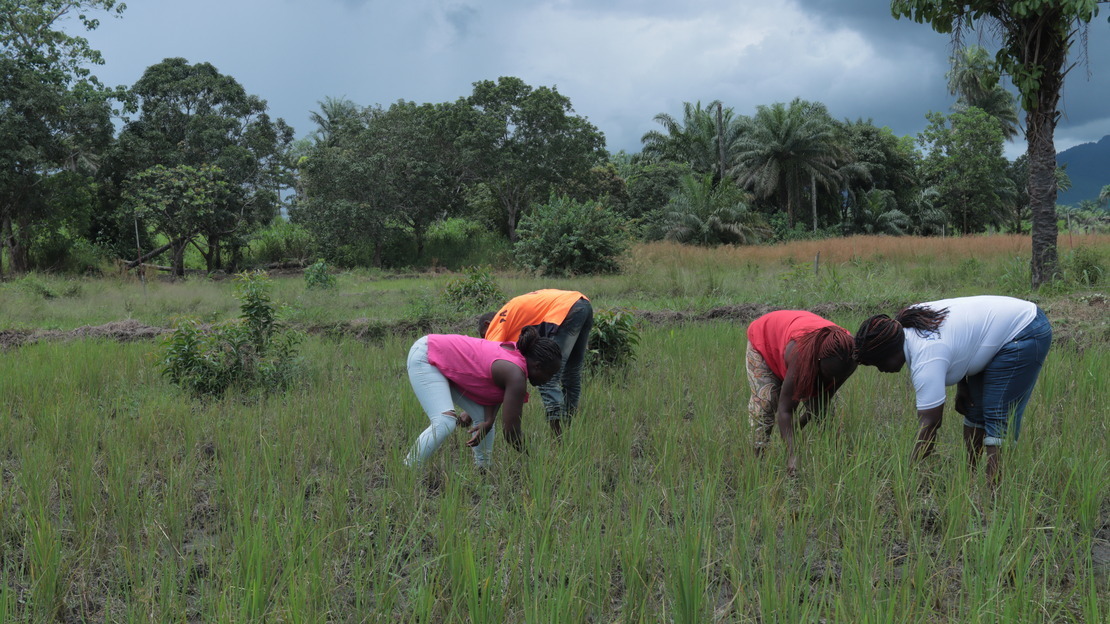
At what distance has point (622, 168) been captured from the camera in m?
55.8

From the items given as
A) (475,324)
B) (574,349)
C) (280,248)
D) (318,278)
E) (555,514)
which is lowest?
(555,514)

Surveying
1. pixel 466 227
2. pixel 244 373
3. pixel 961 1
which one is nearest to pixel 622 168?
pixel 466 227

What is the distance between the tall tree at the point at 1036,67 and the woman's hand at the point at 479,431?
10702 mm

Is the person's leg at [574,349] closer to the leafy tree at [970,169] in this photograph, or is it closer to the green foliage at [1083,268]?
the green foliage at [1083,268]

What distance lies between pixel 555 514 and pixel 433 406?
3.64 feet

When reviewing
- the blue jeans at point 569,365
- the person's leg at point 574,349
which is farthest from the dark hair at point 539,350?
the person's leg at point 574,349

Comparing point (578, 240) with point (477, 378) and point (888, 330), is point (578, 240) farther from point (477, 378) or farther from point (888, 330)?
point (888, 330)

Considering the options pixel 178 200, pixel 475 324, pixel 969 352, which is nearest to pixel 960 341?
pixel 969 352

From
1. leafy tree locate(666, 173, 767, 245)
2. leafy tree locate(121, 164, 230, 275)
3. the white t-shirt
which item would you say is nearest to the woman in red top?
the white t-shirt

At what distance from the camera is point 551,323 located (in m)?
4.63

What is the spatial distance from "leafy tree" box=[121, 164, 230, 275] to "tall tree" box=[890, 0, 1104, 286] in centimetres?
2090

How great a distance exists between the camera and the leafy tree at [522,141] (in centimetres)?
2872

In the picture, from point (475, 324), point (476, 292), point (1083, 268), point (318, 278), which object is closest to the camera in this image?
point (475, 324)

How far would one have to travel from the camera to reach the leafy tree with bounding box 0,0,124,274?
2091cm
